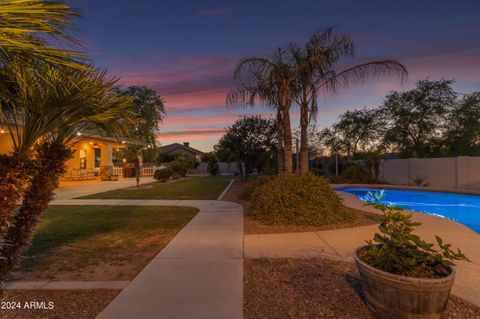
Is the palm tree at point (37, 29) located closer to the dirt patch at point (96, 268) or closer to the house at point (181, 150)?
the dirt patch at point (96, 268)

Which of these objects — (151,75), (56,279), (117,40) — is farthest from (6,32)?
(151,75)

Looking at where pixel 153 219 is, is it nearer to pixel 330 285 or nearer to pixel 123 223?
pixel 123 223

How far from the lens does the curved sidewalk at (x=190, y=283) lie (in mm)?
2914

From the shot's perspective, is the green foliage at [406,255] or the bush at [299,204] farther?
the bush at [299,204]

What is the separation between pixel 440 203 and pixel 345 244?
11.8m

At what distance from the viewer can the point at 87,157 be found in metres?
25.0

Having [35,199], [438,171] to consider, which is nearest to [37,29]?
[35,199]

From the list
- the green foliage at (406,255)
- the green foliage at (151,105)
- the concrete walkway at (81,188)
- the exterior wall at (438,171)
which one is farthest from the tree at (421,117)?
the green foliage at (151,105)

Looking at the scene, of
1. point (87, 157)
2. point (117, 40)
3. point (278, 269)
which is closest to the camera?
point (278, 269)

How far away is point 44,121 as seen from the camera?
2547 mm

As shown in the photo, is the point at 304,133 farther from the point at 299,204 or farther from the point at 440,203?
the point at 440,203

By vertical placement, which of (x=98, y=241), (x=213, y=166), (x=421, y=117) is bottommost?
(x=98, y=241)

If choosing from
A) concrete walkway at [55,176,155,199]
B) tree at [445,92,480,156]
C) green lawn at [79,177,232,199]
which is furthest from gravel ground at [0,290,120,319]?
tree at [445,92,480,156]

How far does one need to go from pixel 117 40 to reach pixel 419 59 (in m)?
14.6
